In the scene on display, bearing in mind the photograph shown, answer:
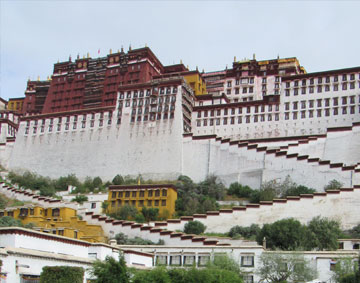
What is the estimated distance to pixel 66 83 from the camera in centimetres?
8575

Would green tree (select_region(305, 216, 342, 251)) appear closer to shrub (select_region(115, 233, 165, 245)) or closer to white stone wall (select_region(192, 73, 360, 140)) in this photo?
shrub (select_region(115, 233, 165, 245))

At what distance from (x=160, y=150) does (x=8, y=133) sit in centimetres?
2676

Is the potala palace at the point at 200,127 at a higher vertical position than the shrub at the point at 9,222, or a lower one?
higher

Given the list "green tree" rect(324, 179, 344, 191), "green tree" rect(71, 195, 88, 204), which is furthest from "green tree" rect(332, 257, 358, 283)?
"green tree" rect(71, 195, 88, 204)

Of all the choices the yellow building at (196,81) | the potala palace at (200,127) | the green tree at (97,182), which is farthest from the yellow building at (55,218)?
the yellow building at (196,81)

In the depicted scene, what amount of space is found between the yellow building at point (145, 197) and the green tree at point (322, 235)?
1542 centimetres

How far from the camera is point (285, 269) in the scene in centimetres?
3309

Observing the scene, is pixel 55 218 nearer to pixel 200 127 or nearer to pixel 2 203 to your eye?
pixel 2 203

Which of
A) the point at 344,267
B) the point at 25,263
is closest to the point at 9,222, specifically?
the point at 25,263

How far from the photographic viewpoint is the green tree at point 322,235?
1609 inches

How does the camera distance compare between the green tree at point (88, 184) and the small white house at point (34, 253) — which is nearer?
the small white house at point (34, 253)

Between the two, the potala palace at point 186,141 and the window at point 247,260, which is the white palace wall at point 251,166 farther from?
the window at point 247,260

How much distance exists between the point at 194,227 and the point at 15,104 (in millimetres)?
56166

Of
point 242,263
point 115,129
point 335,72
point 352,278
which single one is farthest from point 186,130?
point 352,278
